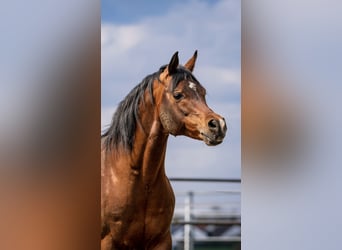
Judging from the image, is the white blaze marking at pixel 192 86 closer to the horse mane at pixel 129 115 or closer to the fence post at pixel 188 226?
→ the horse mane at pixel 129 115

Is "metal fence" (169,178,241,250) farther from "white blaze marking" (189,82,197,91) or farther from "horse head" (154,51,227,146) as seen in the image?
"white blaze marking" (189,82,197,91)

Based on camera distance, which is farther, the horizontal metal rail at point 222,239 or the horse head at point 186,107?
the horizontal metal rail at point 222,239

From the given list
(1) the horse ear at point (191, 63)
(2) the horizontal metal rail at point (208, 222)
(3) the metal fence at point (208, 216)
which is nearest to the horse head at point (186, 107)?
(1) the horse ear at point (191, 63)

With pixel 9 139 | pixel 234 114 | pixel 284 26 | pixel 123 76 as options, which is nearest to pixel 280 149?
pixel 234 114

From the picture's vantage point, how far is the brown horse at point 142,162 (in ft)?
6.32

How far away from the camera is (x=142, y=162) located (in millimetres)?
1962

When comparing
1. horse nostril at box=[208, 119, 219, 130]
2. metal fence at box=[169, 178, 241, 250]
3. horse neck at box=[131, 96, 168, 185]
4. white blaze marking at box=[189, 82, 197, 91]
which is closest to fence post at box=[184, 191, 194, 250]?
metal fence at box=[169, 178, 241, 250]

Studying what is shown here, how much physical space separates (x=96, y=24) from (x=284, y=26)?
2.06 feet

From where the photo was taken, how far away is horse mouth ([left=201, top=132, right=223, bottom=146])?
74.8 inches

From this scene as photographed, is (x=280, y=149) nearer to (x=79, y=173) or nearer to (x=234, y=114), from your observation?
(x=234, y=114)

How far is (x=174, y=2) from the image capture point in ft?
6.50

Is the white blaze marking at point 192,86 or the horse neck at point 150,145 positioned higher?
the white blaze marking at point 192,86

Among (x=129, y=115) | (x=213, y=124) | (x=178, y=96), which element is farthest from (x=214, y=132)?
(x=129, y=115)

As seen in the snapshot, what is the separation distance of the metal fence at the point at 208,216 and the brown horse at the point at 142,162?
4 cm
